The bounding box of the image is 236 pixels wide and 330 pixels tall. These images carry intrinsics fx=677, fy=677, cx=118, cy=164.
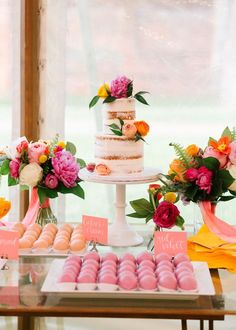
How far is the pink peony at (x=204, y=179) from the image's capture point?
2062mm

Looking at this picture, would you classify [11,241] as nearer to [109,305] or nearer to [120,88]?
[109,305]

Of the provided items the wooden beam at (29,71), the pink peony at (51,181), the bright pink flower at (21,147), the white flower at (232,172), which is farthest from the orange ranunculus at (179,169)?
the wooden beam at (29,71)

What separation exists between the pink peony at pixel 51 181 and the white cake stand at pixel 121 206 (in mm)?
86

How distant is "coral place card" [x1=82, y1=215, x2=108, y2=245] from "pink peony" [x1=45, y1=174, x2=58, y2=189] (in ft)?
0.72

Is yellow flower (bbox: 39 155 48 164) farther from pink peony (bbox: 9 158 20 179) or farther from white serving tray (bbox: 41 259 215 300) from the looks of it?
white serving tray (bbox: 41 259 215 300)

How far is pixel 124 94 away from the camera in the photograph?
2.25 meters

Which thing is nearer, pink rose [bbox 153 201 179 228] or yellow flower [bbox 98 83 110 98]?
pink rose [bbox 153 201 179 228]

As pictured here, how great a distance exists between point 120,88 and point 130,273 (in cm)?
75

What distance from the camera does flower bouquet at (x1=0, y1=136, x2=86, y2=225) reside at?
88.3 inches

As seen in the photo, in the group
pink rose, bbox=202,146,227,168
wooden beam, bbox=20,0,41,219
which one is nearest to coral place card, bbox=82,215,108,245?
pink rose, bbox=202,146,227,168

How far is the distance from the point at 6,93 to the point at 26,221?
130cm

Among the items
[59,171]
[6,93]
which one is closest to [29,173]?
[59,171]

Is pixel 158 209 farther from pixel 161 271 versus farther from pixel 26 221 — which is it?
pixel 26 221

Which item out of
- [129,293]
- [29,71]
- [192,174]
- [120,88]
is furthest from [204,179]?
[29,71]
